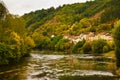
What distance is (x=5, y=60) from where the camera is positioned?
8788 cm

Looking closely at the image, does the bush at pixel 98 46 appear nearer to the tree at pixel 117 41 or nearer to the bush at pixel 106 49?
the bush at pixel 106 49

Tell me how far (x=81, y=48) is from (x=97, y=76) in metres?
119

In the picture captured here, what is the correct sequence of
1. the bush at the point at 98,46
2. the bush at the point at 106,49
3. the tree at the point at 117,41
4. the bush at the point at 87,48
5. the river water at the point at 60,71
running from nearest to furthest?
the river water at the point at 60,71
the tree at the point at 117,41
the bush at the point at 106,49
the bush at the point at 98,46
the bush at the point at 87,48

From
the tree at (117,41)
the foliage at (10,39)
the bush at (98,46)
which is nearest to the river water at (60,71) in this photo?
the tree at (117,41)

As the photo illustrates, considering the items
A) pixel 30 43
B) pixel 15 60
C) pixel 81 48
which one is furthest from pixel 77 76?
pixel 81 48

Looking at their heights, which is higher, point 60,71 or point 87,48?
point 87,48

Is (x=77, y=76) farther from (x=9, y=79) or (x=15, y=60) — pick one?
(x=15, y=60)

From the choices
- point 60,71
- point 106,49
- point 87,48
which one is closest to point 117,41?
point 60,71

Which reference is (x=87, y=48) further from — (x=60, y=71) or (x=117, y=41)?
(x=117, y=41)

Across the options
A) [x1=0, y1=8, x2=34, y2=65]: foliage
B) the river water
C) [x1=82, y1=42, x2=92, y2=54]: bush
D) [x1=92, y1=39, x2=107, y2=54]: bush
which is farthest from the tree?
[x1=82, y1=42, x2=92, y2=54]: bush

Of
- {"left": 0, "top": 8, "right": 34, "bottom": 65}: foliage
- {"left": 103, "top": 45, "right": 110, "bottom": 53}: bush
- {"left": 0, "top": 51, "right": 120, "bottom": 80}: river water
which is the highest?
{"left": 0, "top": 8, "right": 34, "bottom": 65}: foliage

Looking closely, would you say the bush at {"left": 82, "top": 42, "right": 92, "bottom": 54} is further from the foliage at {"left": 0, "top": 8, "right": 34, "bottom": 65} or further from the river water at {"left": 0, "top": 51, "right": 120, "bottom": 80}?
the river water at {"left": 0, "top": 51, "right": 120, "bottom": 80}

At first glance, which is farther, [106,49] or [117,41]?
[106,49]

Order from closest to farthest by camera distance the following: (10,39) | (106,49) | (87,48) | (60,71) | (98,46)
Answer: (60,71), (10,39), (106,49), (98,46), (87,48)
